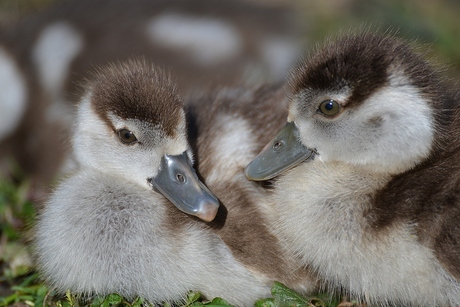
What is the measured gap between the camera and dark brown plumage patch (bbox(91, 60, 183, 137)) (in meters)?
2.06

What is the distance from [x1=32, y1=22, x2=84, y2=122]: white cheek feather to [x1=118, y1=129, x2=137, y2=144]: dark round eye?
148 centimetres

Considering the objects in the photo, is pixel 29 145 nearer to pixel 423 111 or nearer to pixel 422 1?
pixel 423 111

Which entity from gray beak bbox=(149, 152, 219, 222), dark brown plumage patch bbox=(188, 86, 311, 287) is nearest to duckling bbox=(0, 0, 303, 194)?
dark brown plumage patch bbox=(188, 86, 311, 287)

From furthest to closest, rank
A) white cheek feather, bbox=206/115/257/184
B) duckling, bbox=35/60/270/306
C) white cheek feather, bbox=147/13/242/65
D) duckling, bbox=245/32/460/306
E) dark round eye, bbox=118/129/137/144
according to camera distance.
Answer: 1. white cheek feather, bbox=147/13/242/65
2. white cheek feather, bbox=206/115/257/184
3. dark round eye, bbox=118/129/137/144
4. duckling, bbox=35/60/270/306
5. duckling, bbox=245/32/460/306

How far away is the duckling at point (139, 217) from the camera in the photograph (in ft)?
6.61

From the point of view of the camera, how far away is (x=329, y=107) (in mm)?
2047

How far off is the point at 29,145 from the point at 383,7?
8.48 ft

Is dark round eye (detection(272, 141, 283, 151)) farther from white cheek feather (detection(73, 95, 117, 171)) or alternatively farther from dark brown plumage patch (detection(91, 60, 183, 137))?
white cheek feather (detection(73, 95, 117, 171))

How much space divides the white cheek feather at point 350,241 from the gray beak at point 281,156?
0.13ft

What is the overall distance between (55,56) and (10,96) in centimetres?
30

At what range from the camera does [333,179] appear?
2.08 metres

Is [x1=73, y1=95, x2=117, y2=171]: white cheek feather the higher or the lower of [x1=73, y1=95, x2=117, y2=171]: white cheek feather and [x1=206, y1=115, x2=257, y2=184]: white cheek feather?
the lower

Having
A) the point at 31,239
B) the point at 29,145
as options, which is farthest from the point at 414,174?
the point at 29,145

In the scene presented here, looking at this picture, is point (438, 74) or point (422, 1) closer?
point (438, 74)
